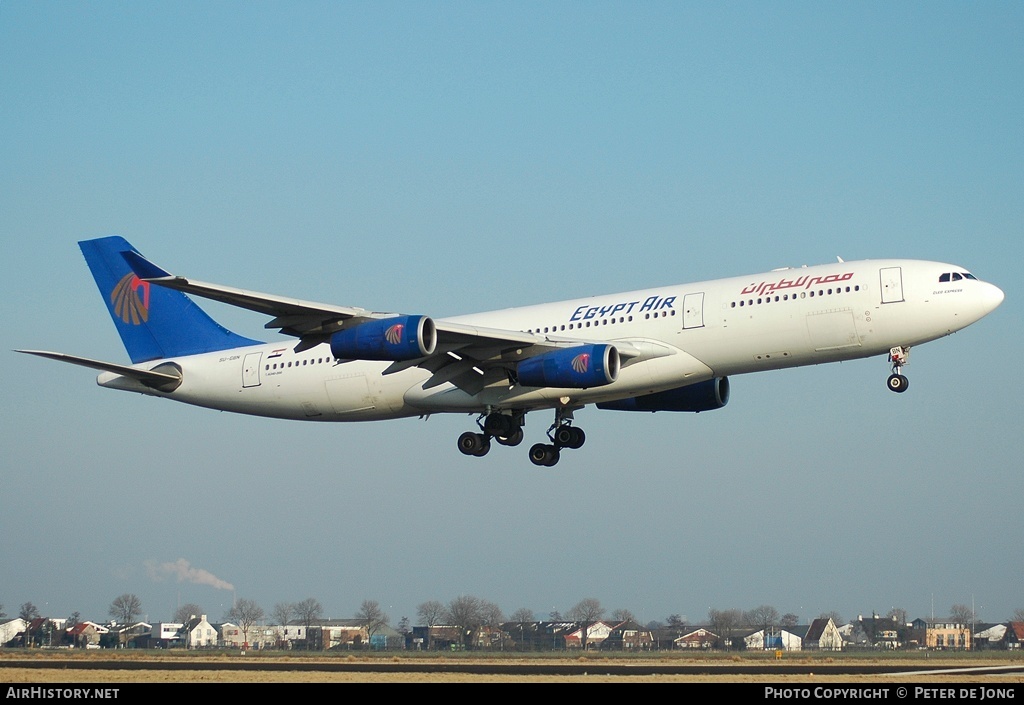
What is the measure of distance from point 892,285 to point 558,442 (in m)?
13.1

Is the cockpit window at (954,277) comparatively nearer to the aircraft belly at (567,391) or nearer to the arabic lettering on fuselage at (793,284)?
the arabic lettering on fuselage at (793,284)

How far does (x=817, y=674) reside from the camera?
34188 mm

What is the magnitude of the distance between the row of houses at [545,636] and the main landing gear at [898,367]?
681 inches

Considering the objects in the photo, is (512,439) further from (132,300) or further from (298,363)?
(132,300)

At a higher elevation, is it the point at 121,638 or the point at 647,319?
the point at 647,319

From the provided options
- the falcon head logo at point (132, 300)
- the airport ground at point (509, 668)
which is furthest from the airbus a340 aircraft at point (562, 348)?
the airport ground at point (509, 668)

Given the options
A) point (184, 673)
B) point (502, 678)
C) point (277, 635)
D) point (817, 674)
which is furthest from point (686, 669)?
point (277, 635)

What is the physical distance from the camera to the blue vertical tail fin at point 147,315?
160ft

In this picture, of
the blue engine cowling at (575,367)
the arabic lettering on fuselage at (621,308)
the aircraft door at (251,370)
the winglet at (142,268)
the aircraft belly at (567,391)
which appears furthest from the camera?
the aircraft door at (251,370)

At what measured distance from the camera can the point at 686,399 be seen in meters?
45.2

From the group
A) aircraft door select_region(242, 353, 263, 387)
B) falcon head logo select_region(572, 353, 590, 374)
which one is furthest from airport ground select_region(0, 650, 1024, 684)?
aircraft door select_region(242, 353, 263, 387)

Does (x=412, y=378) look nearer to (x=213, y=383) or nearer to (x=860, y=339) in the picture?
(x=213, y=383)

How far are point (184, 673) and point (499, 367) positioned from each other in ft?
43.8
